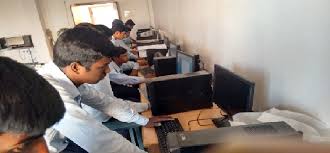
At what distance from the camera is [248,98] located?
1.38 metres

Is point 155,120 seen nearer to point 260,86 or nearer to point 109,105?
point 109,105

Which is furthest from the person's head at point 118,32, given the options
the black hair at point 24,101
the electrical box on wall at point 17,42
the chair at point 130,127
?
the electrical box on wall at point 17,42

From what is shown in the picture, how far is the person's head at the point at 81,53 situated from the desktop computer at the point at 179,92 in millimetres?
474

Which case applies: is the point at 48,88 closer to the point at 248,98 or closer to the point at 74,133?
the point at 74,133

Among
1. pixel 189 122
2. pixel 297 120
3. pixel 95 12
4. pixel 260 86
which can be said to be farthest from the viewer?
pixel 95 12

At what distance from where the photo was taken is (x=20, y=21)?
22.3 feet

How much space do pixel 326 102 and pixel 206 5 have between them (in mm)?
1422

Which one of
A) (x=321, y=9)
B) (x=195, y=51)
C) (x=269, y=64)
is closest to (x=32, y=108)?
(x=321, y=9)

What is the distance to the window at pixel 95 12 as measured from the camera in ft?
23.3

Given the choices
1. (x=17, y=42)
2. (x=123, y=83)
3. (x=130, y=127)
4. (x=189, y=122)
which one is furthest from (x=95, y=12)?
(x=189, y=122)

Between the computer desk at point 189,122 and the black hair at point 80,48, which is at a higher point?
the black hair at point 80,48

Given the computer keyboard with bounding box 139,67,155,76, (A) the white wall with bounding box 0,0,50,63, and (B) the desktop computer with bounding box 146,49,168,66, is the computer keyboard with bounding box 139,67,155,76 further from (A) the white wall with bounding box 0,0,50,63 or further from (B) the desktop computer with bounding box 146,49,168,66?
(A) the white wall with bounding box 0,0,50,63

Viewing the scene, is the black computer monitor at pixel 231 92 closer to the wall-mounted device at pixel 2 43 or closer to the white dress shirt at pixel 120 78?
the white dress shirt at pixel 120 78

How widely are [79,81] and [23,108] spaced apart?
3.13 ft
